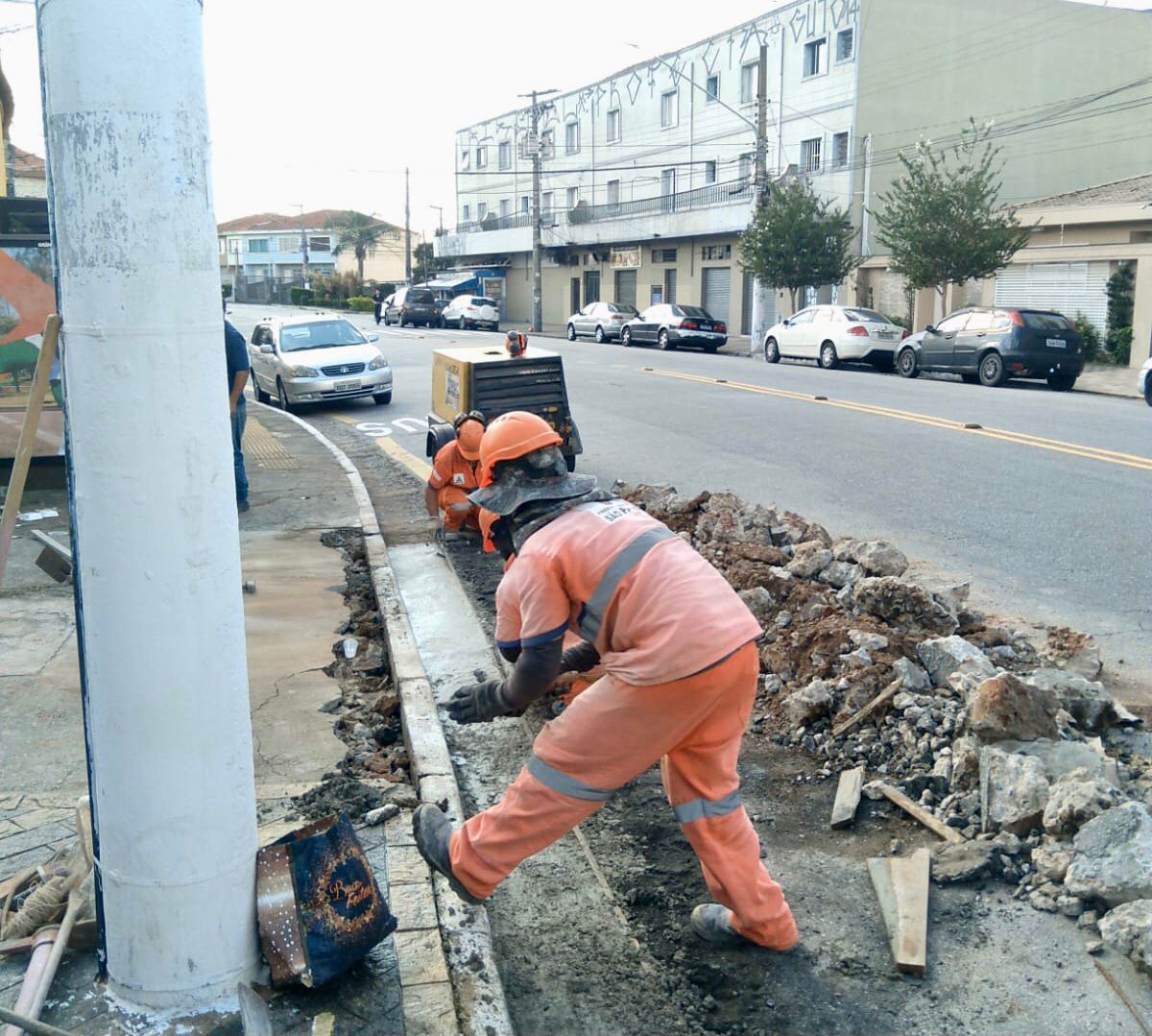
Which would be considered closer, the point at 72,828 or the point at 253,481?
the point at 72,828

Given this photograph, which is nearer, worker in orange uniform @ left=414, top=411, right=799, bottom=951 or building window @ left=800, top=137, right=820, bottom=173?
worker in orange uniform @ left=414, top=411, right=799, bottom=951

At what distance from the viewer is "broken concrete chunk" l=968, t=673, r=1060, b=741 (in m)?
4.28

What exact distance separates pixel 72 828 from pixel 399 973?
1.51 m

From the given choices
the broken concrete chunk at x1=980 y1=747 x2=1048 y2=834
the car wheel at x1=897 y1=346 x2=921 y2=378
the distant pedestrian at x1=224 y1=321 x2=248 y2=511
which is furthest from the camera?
the car wheel at x1=897 y1=346 x2=921 y2=378

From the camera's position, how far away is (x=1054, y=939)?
353 centimetres

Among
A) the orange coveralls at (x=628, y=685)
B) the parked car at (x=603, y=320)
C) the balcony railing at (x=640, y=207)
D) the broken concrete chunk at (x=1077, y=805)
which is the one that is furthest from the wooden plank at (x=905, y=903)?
the balcony railing at (x=640, y=207)

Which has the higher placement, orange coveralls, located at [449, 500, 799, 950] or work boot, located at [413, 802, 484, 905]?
orange coveralls, located at [449, 500, 799, 950]

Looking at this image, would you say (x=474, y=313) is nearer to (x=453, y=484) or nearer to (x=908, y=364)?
(x=908, y=364)

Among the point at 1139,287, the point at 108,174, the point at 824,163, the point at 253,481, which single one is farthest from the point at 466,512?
the point at 824,163

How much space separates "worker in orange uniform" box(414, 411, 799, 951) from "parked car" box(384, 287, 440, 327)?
45880 mm

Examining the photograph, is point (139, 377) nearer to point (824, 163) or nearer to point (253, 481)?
point (253, 481)

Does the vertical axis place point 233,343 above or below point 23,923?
above

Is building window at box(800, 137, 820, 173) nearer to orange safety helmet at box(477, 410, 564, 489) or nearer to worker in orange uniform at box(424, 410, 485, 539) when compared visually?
worker in orange uniform at box(424, 410, 485, 539)

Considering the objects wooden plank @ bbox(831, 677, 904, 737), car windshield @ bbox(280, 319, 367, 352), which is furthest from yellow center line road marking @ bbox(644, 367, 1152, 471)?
wooden plank @ bbox(831, 677, 904, 737)
